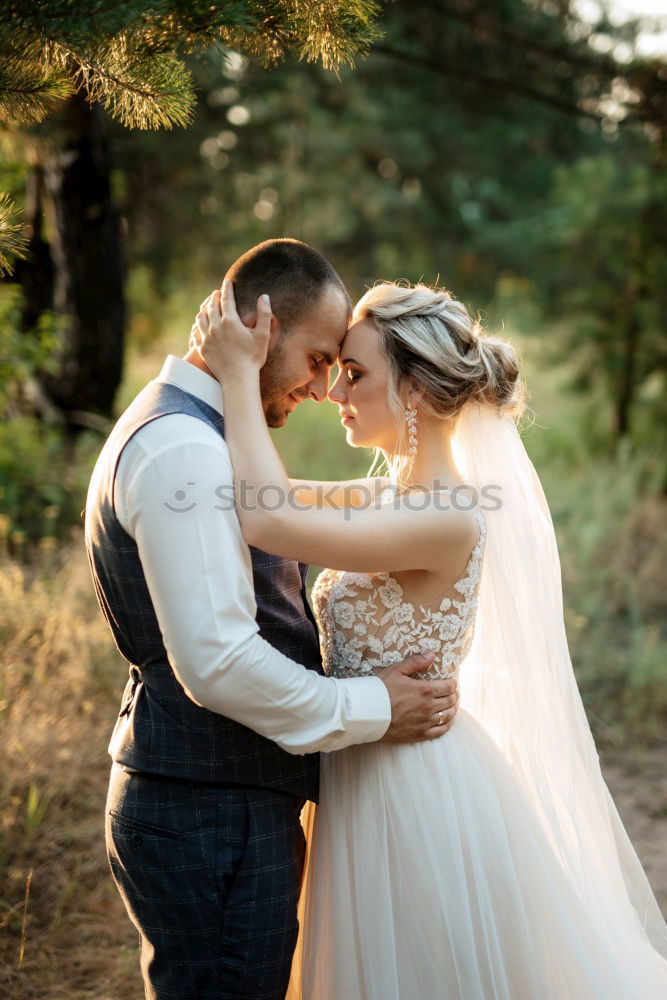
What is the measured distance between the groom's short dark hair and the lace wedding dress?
797mm

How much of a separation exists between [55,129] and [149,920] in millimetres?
4825

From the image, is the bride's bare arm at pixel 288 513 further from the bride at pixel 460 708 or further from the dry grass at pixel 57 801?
the dry grass at pixel 57 801

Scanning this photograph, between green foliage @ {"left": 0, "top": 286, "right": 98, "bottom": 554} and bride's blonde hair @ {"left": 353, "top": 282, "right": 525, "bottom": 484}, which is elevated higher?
green foliage @ {"left": 0, "top": 286, "right": 98, "bottom": 554}

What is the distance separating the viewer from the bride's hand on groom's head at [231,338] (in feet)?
7.21

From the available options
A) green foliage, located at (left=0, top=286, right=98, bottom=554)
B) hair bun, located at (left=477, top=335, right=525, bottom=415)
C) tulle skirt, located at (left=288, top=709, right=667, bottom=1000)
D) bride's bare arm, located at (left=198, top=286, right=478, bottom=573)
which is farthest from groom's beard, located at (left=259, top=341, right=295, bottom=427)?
green foliage, located at (left=0, top=286, right=98, bottom=554)

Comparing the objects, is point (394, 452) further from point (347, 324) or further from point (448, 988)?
point (448, 988)

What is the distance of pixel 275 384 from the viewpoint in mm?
2365

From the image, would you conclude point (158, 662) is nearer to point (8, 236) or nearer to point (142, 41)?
point (8, 236)

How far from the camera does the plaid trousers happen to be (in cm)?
209

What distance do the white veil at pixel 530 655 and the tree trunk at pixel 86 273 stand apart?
4442mm

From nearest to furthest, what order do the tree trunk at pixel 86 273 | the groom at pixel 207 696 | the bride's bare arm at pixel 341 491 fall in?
the groom at pixel 207 696
the bride's bare arm at pixel 341 491
the tree trunk at pixel 86 273

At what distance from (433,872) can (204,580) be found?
107 centimetres

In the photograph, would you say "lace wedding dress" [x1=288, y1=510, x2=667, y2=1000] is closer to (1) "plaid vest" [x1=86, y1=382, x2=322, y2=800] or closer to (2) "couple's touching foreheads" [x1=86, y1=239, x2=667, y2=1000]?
(2) "couple's touching foreheads" [x1=86, y1=239, x2=667, y2=1000]

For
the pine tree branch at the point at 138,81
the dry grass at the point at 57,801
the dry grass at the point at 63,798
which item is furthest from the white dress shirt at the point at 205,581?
the dry grass at the point at 57,801
